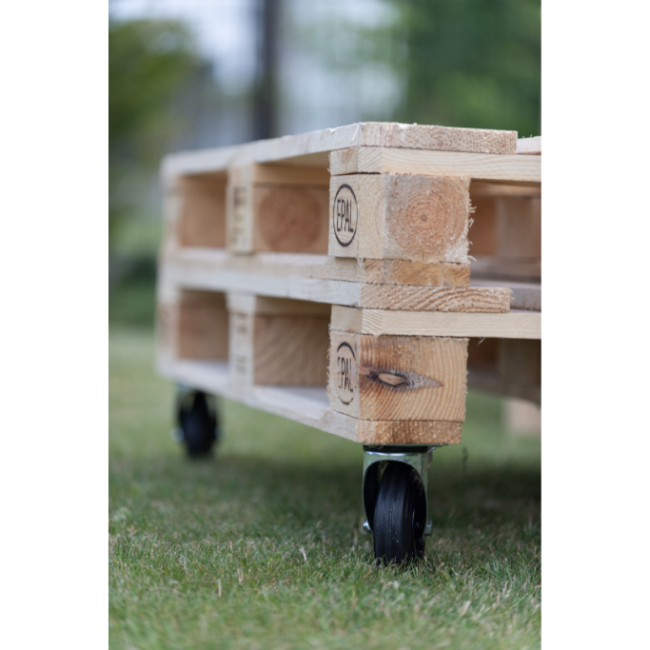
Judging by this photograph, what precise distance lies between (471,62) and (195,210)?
6.49 m

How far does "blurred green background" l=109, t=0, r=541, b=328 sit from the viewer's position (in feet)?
29.9

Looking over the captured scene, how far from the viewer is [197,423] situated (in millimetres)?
4105

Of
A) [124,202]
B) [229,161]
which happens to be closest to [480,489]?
[229,161]

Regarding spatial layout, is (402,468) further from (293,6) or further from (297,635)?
(293,6)

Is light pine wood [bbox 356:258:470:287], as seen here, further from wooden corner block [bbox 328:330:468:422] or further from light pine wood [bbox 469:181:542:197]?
light pine wood [bbox 469:181:542:197]

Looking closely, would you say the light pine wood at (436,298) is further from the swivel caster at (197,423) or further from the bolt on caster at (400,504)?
the swivel caster at (197,423)

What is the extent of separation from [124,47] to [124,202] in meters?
1.88

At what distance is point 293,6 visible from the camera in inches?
392

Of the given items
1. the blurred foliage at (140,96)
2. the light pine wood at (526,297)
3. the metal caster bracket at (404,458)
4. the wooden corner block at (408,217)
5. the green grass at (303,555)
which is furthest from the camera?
the blurred foliage at (140,96)

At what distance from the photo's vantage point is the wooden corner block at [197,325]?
3.76m

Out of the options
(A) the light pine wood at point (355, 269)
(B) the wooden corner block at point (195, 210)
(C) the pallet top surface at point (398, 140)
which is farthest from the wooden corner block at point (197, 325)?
(C) the pallet top surface at point (398, 140)

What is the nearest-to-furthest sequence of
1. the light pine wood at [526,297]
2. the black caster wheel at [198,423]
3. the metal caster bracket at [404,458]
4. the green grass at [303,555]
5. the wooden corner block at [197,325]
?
the green grass at [303,555]
the metal caster bracket at [404,458]
the light pine wood at [526,297]
the wooden corner block at [197,325]
the black caster wheel at [198,423]

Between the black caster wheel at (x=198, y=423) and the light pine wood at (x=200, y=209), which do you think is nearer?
the light pine wood at (x=200, y=209)
